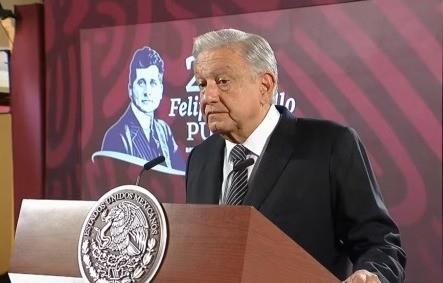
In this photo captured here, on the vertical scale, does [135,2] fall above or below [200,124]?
above

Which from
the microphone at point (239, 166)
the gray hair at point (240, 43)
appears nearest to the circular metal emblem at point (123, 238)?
the microphone at point (239, 166)

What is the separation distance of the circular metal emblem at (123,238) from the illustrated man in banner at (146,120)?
6.18 ft

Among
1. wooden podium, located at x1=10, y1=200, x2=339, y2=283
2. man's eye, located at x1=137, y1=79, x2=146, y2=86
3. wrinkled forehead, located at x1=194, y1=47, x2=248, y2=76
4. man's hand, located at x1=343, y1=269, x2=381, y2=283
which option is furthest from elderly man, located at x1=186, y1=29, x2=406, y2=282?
man's eye, located at x1=137, y1=79, x2=146, y2=86

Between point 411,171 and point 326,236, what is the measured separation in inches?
45.6

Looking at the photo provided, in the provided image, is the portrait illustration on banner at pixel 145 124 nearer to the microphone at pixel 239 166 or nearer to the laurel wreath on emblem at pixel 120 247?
the microphone at pixel 239 166

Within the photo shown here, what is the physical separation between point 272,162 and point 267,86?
0.15 meters

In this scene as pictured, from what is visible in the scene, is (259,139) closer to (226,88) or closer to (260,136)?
(260,136)

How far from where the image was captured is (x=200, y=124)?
2834 mm

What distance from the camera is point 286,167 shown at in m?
1.27

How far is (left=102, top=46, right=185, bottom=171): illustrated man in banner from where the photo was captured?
291 centimetres

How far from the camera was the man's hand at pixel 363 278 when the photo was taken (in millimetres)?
953

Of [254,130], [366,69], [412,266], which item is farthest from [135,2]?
[254,130]

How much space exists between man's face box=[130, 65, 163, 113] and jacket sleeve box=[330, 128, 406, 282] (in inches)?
68.4

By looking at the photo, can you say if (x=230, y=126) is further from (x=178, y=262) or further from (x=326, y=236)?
(x=178, y=262)
